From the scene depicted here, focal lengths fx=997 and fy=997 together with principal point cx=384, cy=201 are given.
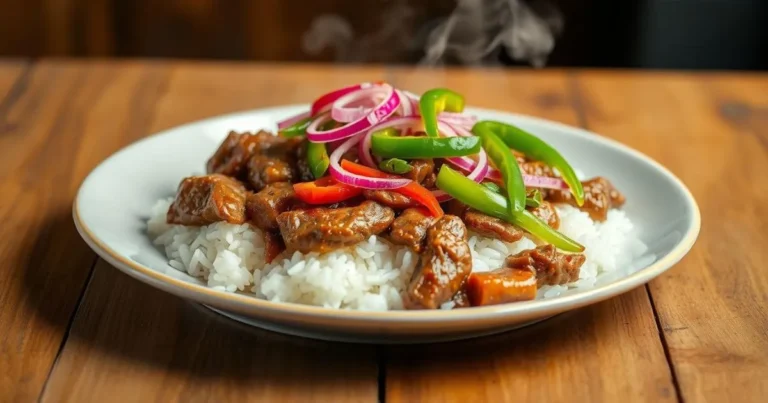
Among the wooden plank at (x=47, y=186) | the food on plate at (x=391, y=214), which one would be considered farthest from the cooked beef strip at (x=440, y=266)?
the wooden plank at (x=47, y=186)

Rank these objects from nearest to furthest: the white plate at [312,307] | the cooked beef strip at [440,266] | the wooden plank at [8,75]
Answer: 1. the white plate at [312,307]
2. the cooked beef strip at [440,266]
3. the wooden plank at [8,75]

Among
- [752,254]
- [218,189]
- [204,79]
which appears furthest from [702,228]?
[204,79]

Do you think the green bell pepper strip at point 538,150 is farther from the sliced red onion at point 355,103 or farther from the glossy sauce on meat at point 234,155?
the glossy sauce on meat at point 234,155

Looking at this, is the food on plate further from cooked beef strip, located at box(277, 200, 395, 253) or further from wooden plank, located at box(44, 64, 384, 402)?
wooden plank, located at box(44, 64, 384, 402)

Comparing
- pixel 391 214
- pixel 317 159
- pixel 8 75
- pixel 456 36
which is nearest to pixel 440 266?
pixel 391 214

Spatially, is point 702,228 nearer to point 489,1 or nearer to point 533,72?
point 489,1

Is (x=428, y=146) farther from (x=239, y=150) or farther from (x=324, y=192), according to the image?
(x=239, y=150)
